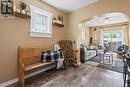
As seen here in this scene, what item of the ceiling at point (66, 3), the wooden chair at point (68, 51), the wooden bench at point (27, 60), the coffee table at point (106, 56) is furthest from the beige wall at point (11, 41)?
the coffee table at point (106, 56)

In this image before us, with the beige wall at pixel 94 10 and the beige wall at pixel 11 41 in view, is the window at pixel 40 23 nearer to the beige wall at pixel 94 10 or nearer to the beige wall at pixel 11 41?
the beige wall at pixel 11 41

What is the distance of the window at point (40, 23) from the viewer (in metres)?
3.40

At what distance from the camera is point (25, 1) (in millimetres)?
3057

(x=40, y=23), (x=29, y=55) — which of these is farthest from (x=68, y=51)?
(x=29, y=55)

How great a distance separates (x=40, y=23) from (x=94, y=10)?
2232 millimetres

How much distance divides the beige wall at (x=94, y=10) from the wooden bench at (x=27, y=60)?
209 centimetres

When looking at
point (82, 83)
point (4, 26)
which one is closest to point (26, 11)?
point (4, 26)

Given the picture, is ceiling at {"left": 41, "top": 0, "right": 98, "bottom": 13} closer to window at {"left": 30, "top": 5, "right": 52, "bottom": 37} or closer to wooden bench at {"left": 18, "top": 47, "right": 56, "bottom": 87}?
window at {"left": 30, "top": 5, "right": 52, "bottom": 37}

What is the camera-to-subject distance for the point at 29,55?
3160 millimetres

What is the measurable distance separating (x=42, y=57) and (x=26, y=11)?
151cm

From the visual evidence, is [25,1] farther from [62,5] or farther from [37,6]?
[62,5]

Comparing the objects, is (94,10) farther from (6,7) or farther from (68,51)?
(6,7)

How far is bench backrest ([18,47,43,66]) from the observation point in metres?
2.91

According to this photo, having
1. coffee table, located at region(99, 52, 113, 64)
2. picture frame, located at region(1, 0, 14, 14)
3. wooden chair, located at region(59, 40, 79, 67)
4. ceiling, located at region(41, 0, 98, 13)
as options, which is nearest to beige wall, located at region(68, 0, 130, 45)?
ceiling, located at region(41, 0, 98, 13)
